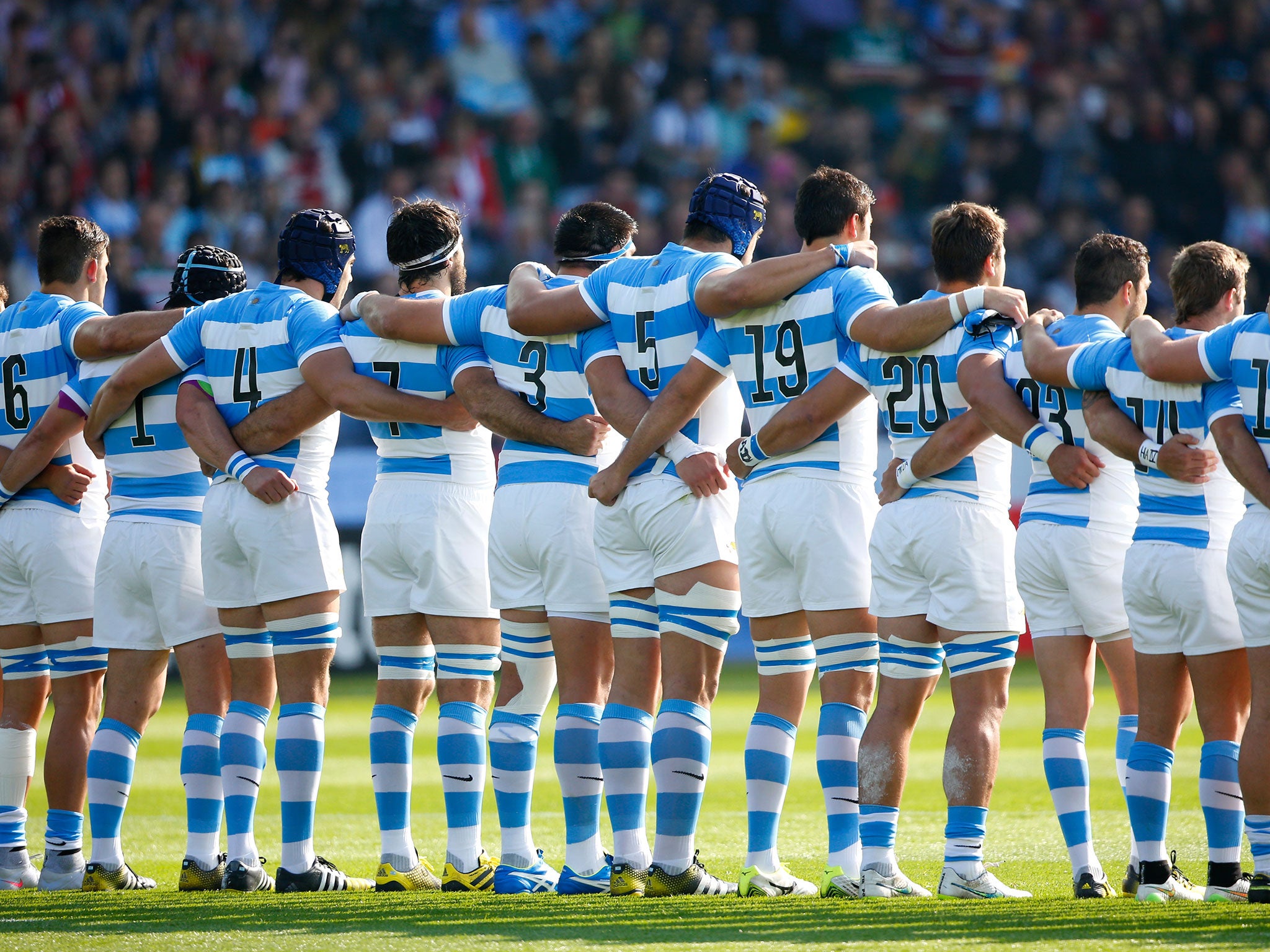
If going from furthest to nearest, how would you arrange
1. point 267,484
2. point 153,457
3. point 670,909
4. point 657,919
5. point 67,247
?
point 67,247, point 153,457, point 267,484, point 670,909, point 657,919

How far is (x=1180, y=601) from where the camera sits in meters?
5.23

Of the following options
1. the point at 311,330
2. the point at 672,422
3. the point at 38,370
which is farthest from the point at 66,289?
the point at 672,422

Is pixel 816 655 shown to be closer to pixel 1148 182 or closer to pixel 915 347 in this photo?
pixel 915 347

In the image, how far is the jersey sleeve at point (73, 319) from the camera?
6.64 metres

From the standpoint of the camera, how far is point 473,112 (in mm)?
18703

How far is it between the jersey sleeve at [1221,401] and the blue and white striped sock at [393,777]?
10.2 ft

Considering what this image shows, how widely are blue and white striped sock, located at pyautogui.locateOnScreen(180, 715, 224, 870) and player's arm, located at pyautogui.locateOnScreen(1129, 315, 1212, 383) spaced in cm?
372

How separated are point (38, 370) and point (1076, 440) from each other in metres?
4.33

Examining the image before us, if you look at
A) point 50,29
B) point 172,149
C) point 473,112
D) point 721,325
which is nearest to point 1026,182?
point 473,112

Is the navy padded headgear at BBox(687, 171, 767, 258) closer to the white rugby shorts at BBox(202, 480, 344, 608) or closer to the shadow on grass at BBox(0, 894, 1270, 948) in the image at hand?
the white rugby shorts at BBox(202, 480, 344, 608)

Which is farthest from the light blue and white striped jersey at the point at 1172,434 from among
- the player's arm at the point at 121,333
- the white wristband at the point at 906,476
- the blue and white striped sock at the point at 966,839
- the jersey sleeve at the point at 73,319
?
the jersey sleeve at the point at 73,319

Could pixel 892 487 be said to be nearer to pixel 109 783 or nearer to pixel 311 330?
pixel 311 330

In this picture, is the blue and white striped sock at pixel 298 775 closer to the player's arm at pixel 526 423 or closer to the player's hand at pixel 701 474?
the player's arm at pixel 526 423

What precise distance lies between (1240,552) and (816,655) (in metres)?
1.48
